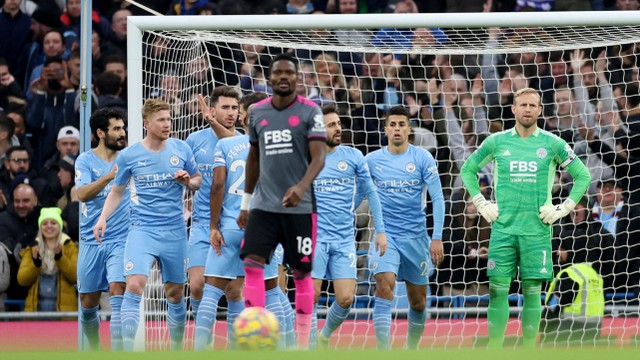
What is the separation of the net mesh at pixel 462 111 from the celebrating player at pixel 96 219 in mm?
815

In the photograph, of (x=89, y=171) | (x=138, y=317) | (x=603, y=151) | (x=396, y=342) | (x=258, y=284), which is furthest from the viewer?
(x=603, y=151)

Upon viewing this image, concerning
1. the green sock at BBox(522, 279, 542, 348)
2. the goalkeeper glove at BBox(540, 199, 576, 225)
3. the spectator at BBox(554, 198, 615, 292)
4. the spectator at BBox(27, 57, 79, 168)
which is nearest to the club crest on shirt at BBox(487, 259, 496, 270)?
the green sock at BBox(522, 279, 542, 348)

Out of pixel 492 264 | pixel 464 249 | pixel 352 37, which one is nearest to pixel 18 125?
pixel 352 37

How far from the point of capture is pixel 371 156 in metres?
12.1

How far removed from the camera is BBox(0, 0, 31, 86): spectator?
16.4m

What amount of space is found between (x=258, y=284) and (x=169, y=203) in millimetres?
2287

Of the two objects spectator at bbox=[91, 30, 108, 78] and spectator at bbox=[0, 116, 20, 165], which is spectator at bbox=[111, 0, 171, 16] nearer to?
spectator at bbox=[91, 30, 108, 78]

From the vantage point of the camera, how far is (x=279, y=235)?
8.75 meters

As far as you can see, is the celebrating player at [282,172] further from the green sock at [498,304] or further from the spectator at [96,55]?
the spectator at [96,55]

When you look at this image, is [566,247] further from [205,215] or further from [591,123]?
[205,215]

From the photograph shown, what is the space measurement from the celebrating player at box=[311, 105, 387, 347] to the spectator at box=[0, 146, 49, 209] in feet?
14.0

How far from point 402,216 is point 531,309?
61.1 inches

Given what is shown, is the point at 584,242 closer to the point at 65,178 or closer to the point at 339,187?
the point at 339,187

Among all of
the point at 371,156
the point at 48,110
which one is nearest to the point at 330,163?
the point at 371,156
